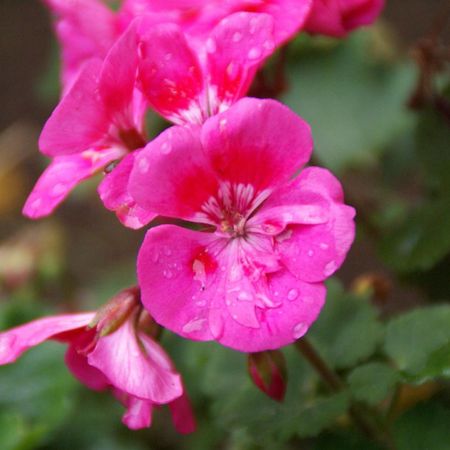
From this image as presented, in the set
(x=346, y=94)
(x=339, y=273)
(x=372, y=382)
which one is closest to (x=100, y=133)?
(x=372, y=382)

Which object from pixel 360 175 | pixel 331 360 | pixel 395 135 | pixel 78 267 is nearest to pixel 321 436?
pixel 331 360

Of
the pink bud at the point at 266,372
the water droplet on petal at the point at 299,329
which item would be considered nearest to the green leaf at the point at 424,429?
the pink bud at the point at 266,372

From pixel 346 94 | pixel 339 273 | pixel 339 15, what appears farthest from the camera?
pixel 339 273

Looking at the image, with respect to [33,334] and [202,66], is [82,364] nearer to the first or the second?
[33,334]

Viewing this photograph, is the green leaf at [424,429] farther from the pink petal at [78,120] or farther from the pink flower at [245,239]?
the pink petal at [78,120]

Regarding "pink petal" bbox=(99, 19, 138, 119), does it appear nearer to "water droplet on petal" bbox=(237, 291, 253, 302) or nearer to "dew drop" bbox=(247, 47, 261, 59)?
"dew drop" bbox=(247, 47, 261, 59)

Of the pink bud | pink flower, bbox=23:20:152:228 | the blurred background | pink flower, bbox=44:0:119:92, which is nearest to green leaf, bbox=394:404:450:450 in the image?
the blurred background

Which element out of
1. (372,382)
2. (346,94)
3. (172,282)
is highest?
(172,282)
